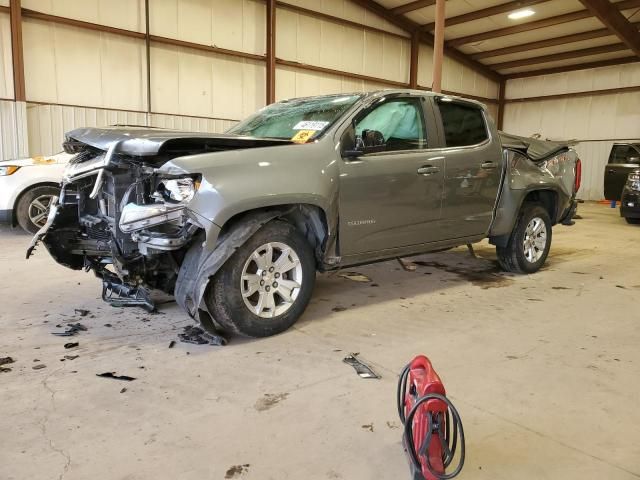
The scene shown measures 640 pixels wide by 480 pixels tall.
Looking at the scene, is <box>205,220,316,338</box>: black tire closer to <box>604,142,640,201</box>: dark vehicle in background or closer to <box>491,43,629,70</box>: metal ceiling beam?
<box>604,142,640,201</box>: dark vehicle in background

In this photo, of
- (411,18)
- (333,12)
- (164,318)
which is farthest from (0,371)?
(411,18)

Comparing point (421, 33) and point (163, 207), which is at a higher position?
point (421, 33)

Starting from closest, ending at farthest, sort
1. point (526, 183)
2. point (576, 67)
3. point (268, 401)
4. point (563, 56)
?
point (268, 401), point (526, 183), point (563, 56), point (576, 67)

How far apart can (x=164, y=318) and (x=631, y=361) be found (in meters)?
3.12

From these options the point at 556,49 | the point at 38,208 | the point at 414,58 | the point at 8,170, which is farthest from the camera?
the point at 556,49

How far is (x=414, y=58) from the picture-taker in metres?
16.5

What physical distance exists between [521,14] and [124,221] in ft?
46.1

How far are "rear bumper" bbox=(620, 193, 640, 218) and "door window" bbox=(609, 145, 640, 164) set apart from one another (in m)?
2.54

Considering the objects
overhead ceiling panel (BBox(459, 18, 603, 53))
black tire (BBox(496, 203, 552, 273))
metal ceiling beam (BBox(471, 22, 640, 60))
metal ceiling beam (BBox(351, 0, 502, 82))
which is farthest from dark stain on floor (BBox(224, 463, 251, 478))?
metal ceiling beam (BBox(471, 22, 640, 60))

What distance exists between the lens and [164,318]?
377 cm

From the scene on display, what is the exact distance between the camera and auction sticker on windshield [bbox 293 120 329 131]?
3.75m

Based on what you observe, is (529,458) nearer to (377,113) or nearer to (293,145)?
(293,145)

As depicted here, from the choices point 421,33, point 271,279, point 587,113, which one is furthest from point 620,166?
point 271,279

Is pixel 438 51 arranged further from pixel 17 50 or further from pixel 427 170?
pixel 17 50
